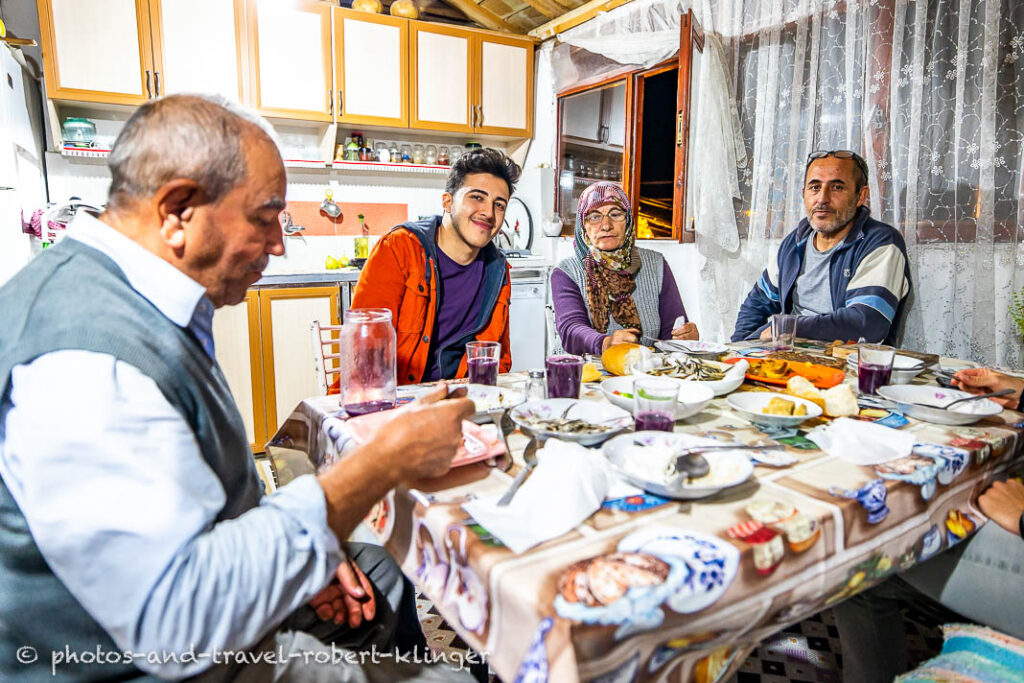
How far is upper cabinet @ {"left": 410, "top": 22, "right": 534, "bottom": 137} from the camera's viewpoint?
4211mm

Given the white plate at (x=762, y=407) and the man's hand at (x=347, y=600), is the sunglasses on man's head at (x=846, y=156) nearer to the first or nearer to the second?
the white plate at (x=762, y=407)

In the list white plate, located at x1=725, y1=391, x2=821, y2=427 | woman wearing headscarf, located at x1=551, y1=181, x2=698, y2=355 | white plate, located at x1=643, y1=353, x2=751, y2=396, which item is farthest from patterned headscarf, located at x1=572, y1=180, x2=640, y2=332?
white plate, located at x1=725, y1=391, x2=821, y2=427

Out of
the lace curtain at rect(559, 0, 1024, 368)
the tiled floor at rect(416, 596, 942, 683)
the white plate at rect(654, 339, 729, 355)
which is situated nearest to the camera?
the tiled floor at rect(416, 596, 942, 683)

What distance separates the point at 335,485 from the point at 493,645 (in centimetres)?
26

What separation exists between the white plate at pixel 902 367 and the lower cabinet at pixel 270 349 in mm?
2881

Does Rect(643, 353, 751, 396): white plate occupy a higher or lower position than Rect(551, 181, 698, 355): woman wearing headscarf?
lower

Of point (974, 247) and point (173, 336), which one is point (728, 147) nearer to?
point (974, 247)

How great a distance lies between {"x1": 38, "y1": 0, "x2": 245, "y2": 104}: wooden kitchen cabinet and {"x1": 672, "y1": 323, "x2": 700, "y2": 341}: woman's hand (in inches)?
121

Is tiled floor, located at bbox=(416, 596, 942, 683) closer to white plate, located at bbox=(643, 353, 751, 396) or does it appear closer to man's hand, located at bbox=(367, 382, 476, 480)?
white plate, located at bbox=(643, 353, 751, 396)

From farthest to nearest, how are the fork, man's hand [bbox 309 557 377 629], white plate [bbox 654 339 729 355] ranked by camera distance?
white plate [bbox 654 339 729 355] < man's hand [bbox 309 557 377 629] < the fork

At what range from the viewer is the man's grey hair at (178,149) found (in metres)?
0.73

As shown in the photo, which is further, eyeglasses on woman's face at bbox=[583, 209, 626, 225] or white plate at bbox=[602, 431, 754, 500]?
eyeglasses on woman's face at bbox=[583, 209, 626, 225]

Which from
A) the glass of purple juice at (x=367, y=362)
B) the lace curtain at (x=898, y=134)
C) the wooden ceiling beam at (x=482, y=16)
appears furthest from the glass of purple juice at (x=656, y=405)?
the wooden ceiling beam at (x=482, y=16)

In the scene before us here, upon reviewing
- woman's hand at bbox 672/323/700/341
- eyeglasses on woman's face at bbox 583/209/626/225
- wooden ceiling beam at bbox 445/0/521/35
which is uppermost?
wooden ceiling beam at bbox 445/0/521/35
